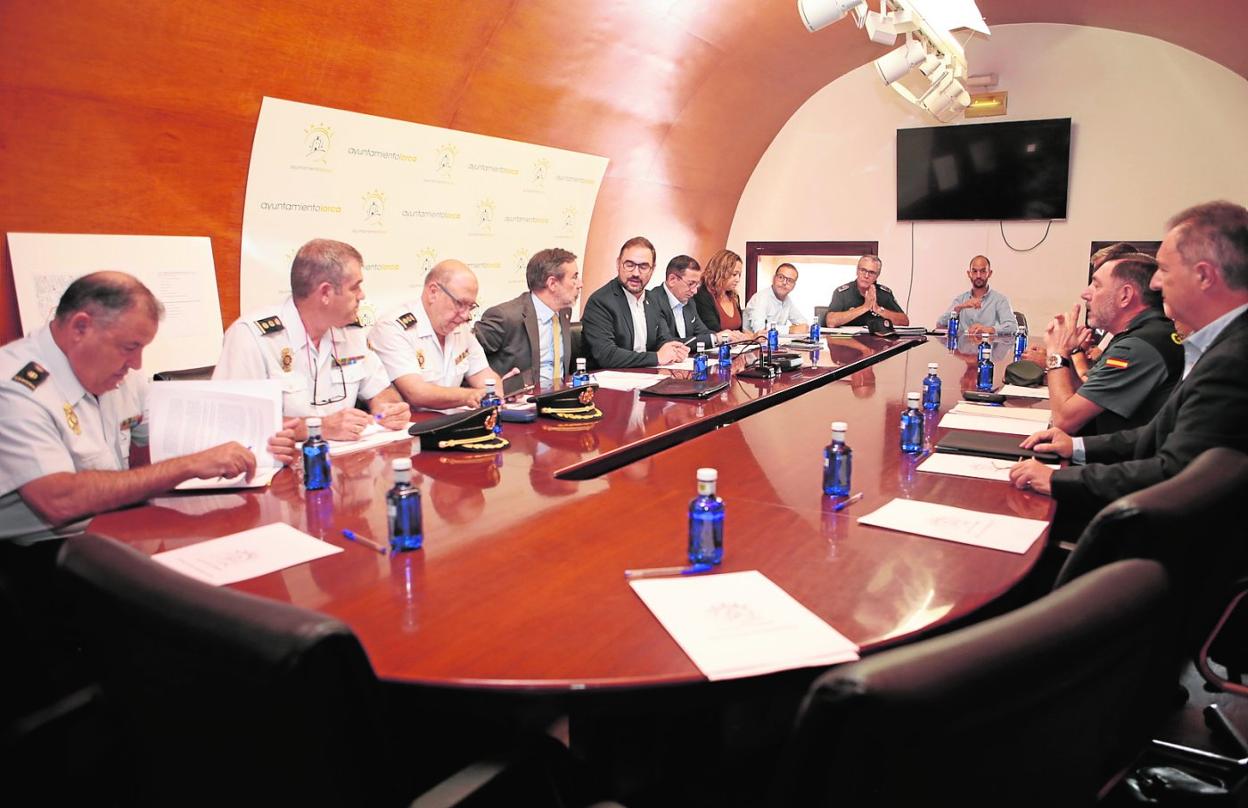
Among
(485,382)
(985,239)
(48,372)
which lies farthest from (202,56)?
(985,239)

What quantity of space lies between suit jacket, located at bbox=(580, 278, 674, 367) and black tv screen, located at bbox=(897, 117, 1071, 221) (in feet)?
13.9


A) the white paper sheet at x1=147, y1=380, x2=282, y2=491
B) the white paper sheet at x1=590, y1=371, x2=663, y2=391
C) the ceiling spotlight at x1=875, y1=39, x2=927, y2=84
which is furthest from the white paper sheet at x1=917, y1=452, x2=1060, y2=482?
the ceiling spotlight at x1=875, y1=39, x2=927, y2=84

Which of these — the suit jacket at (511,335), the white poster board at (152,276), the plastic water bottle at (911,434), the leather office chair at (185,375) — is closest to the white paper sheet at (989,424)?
the plastic water bottle at (911,434)

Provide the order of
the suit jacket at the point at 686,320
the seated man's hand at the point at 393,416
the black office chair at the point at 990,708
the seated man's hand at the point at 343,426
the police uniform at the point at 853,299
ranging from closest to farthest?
the black office chair at the point at 990,708
the seated man's hand at the point at 343,426
the seated man's hand at the point at 393,416
the suit jacket at the point at 686,320
the police uniform at the point at 853,299

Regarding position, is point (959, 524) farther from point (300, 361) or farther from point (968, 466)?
point (300, 361)

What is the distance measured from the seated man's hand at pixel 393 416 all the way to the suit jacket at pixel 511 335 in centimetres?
128

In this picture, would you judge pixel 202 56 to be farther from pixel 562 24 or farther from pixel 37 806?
pixel 37 806

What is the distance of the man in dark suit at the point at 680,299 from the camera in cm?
529

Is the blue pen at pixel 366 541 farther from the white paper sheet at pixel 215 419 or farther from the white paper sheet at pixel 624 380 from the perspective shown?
the white paper sheet at pixel 624 380

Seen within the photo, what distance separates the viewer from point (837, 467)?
1.92 m

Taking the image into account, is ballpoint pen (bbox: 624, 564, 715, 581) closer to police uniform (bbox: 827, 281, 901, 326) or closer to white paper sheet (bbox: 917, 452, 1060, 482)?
white paper sheet (bbox: 917, 452, 1060, 482)

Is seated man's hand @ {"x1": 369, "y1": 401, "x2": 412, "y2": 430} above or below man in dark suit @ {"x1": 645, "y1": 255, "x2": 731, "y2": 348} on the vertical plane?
below

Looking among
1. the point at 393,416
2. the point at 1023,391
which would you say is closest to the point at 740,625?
the point at 393,416

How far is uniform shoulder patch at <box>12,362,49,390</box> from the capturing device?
1.94 m
